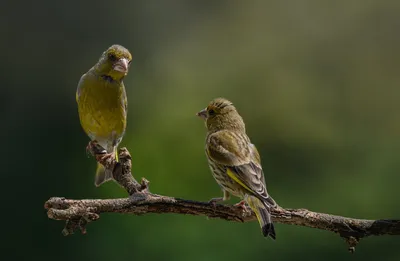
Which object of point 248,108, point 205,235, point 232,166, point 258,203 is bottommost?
point 258,203

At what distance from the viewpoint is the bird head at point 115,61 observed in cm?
290

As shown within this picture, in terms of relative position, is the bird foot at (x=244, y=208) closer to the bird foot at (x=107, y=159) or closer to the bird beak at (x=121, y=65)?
the bird foot at (x=107, y=159)

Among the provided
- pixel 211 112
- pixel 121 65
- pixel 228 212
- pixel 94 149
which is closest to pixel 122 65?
pixel 121 65

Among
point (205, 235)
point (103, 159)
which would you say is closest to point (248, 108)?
point (205, 235)

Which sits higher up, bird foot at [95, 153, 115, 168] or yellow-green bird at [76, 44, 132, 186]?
yellow-green bird at [76, 44, 132, 186]

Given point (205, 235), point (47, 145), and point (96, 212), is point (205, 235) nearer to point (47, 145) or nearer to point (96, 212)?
point (47, 145)

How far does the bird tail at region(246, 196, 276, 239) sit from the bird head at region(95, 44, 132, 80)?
0.67 metres

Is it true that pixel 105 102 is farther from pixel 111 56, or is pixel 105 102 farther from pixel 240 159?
pixel 240 159

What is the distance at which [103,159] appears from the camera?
10.3 ft

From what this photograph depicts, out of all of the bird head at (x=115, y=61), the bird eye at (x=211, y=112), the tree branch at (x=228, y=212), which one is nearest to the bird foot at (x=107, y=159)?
the tree branch at (x=228, y=212)

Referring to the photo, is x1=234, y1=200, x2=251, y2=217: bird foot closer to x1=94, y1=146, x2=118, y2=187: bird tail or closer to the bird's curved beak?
x1=94, y1=146, x2=118, y2=187: bird tail

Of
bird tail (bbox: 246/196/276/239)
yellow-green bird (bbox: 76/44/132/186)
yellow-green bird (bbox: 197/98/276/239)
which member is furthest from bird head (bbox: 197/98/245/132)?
bird tail (bbox: 246/196/276/239)

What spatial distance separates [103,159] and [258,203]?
28.7 inches

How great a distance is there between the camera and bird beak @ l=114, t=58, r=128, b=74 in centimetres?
288
